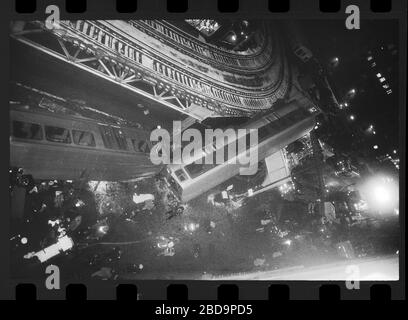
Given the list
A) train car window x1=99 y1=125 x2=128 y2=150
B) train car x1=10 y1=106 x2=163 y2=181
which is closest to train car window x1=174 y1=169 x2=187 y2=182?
train car x1=10 y1=106 x2=163 y2=181

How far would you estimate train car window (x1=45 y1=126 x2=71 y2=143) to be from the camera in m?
4.03

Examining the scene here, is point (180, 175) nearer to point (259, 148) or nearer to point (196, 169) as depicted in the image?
point (196, 169)

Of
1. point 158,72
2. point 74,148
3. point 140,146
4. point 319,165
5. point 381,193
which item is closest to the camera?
point 74,148

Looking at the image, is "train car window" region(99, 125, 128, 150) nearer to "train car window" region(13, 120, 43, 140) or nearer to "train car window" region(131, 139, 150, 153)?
"train car window" region(131, 139, 150, 153)

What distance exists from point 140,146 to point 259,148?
1.78 m

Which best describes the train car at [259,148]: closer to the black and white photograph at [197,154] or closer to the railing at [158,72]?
the black and white photograph at [197,154]

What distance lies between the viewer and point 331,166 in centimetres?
490

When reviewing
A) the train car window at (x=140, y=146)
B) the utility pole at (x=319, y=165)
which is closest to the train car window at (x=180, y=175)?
the train car window at (x=140, y=146)

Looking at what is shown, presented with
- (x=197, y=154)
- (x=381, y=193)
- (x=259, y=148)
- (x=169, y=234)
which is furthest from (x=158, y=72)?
(x=381, y=193)

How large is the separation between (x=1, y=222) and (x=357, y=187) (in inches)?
203

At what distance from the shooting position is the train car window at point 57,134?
13.2 feet

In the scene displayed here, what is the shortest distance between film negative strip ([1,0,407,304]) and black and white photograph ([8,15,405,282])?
0.02 metres

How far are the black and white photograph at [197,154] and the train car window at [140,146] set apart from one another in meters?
0.02

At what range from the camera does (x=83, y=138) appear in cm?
426
